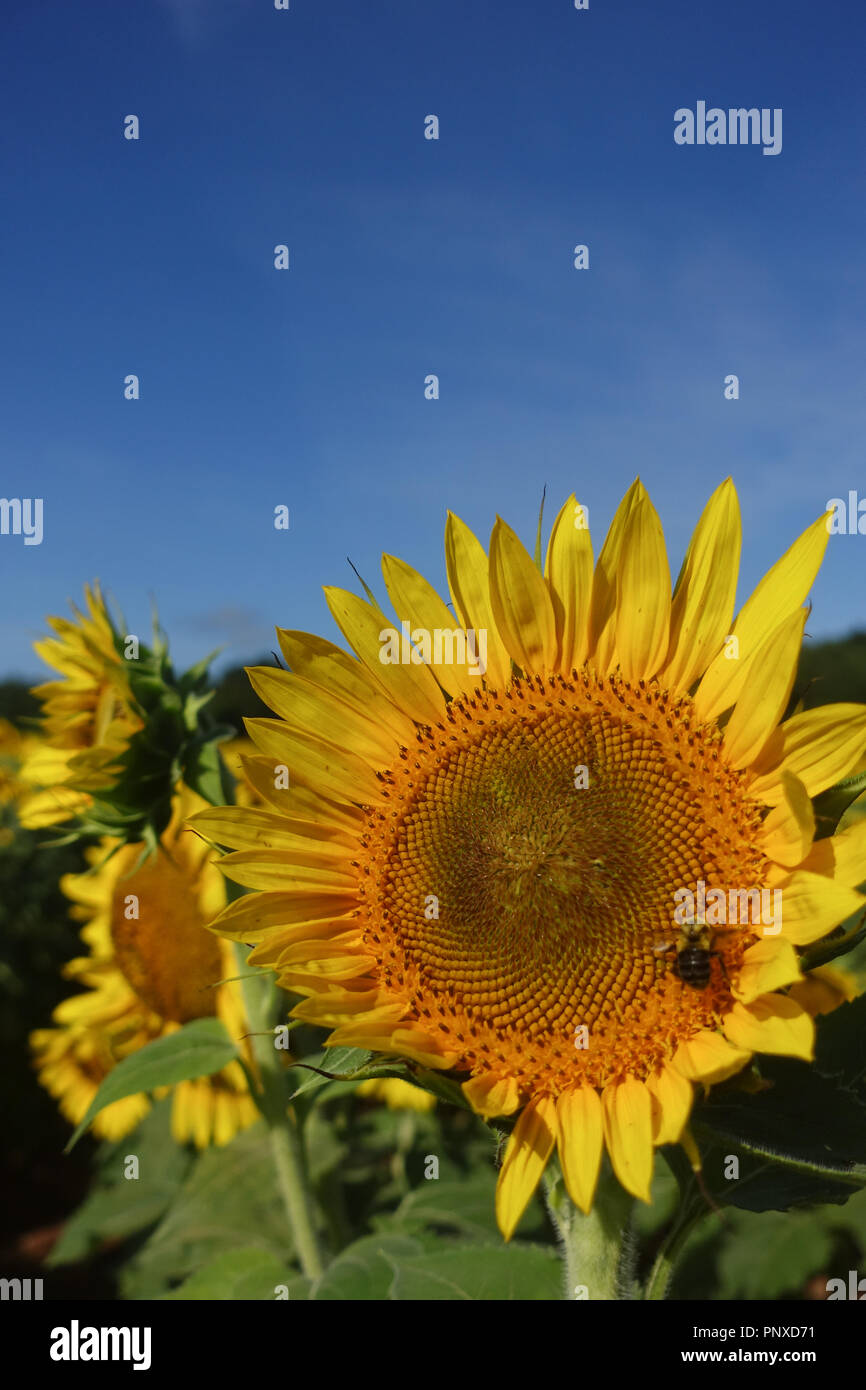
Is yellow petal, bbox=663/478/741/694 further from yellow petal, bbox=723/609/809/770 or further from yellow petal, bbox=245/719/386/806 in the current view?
yellow petal, bbox=245/719/386/806

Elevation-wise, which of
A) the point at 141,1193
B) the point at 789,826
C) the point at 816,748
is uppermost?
the point at 816,748

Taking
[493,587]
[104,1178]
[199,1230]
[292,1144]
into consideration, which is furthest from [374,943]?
[104,1178]

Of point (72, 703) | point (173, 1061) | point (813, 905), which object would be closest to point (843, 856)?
point (813, 905)

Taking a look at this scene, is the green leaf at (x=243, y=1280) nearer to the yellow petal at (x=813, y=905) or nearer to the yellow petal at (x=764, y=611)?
the yellow petal at (x=813, y=905)

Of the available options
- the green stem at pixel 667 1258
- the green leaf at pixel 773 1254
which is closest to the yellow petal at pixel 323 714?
the green stem at pixel 667 1258

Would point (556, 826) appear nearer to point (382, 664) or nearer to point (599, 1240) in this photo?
point (382, 664)

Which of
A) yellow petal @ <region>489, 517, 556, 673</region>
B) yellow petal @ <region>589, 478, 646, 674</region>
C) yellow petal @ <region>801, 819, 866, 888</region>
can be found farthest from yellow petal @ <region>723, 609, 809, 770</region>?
yellow petal @ <region>489, 517, 556, 673</region>
